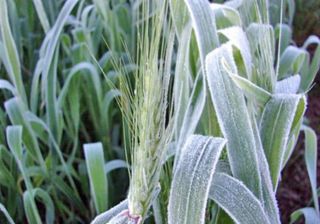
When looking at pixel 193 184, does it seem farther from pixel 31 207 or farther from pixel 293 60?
pixel 293 60

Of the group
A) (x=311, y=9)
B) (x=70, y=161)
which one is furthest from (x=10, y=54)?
(x=311, y=9)

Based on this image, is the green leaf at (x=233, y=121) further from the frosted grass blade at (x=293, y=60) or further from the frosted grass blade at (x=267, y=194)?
the frosted grass blade at (x=293, y=60)

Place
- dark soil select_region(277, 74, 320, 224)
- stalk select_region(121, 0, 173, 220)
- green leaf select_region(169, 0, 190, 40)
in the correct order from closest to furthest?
stalk select_region(121, 0, 173, 220) → green leaf select_region(169, 0, 190, 40) → dark soil select_region(277, 74, 320, 224)

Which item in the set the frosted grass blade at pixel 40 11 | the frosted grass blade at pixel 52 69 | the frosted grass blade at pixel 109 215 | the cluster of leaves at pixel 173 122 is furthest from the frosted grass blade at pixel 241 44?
the frosted grass blade at pixel 40 11

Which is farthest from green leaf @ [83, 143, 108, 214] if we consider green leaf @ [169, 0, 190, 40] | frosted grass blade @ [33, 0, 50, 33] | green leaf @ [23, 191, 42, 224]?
frosted grass blade @ [33, 0, 50, 33]

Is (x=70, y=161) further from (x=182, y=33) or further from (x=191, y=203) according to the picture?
(x=191, y=203)

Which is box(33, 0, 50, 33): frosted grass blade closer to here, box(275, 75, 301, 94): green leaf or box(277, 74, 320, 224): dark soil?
box(275, 75, 301, 94): green leaf

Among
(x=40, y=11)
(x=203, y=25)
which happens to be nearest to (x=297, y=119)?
(x=203, y=25)
